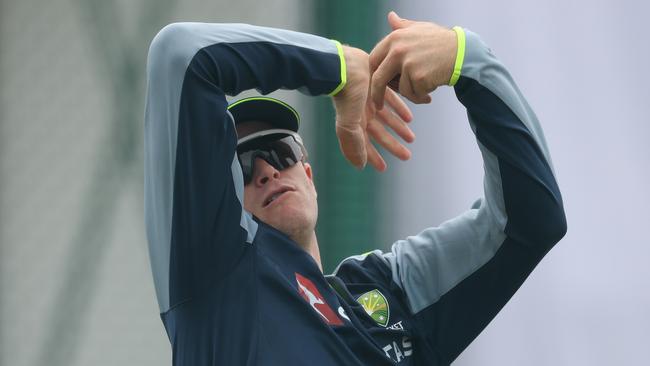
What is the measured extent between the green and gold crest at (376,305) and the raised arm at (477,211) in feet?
0.17

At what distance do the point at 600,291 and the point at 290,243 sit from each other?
105cm

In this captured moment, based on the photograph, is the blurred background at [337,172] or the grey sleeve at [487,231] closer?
the grey sleeve at [487,231]

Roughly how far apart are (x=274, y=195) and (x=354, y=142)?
0.22m

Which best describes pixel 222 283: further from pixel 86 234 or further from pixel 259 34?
pixel 86 234

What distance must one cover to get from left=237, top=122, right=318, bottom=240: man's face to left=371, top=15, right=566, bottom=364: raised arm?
217mm

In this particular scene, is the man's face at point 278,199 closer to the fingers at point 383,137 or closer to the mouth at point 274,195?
the mouth at point 274,195

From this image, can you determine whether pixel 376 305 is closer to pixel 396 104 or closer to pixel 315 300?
pixel 315 300

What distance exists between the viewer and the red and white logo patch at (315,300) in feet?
5.32

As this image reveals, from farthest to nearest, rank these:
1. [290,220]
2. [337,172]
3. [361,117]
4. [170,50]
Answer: [337,172], [290,220], [361,117], [170,50]

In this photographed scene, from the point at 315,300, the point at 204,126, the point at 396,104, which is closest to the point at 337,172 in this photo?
the point at 396,104

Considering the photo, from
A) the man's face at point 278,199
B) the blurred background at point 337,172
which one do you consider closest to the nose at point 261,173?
the man's face at point 278,199

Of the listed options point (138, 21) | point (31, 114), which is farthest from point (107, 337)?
point (138, 21)

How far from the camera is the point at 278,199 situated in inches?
69.6

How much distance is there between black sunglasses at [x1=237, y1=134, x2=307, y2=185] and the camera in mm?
1766
